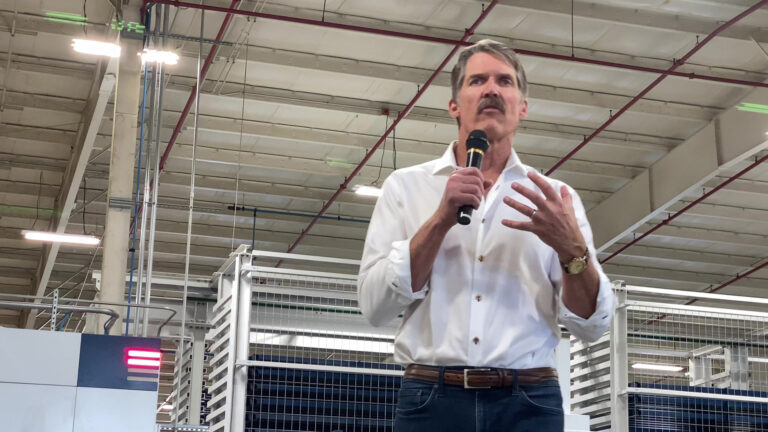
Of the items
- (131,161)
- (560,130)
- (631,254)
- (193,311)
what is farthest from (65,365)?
(631,254)

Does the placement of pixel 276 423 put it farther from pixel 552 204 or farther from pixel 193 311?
pixel 552 204

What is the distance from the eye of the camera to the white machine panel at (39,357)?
781 centimetres

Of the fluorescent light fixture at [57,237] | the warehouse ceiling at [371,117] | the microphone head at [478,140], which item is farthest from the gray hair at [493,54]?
the fluorescent light fixture at [57,237]

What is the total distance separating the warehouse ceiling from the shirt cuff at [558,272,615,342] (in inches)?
413

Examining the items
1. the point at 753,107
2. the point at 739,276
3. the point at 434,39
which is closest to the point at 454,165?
the point at 434,39

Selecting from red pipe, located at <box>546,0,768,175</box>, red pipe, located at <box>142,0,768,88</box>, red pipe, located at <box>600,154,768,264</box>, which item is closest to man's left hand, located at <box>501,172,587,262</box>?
red pipe, located at <box>142,0,768,88</box>

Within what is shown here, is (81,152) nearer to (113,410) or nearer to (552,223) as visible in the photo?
(113,410)

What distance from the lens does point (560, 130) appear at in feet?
58.5

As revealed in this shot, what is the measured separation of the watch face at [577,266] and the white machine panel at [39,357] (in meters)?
6.44

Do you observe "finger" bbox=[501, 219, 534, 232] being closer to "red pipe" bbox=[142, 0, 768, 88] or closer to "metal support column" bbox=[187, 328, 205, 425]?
"metal support column" bbox=[187, 328, 205, 425]

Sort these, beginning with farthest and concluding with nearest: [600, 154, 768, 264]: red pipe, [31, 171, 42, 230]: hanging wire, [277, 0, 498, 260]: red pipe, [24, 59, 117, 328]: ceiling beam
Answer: [31, 171, 42, 230]: hanging wire < [600, 154, 768, 264]: red pipe < [24, 59, 117, 328]: ceiling beam < [277, 0, 498, 260]: red pipe

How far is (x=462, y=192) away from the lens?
215 centimetres

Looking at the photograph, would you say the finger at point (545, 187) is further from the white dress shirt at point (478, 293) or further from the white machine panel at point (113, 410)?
the white machine panel at point (113, 410)

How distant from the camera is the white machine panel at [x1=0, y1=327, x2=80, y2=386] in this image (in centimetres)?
781
